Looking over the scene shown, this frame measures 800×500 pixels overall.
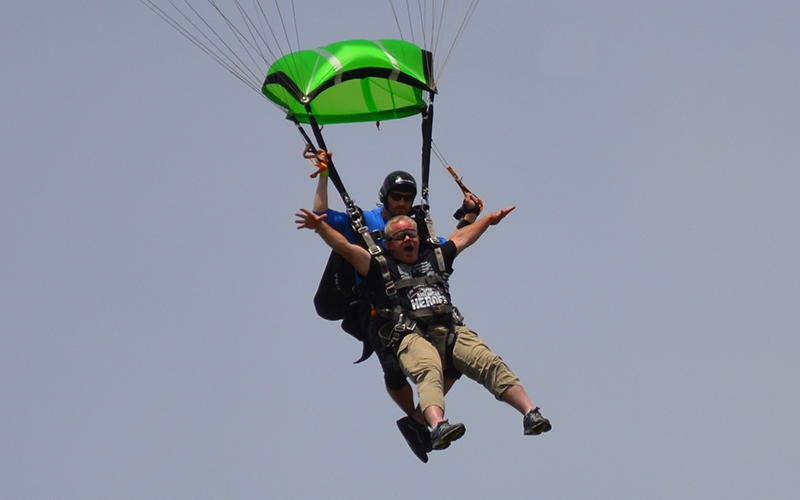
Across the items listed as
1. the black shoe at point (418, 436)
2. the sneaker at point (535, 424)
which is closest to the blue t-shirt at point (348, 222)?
the black shoe at point (418, 436)

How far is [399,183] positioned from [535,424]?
2295mm

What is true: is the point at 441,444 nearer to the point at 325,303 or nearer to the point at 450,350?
the point at 450,350

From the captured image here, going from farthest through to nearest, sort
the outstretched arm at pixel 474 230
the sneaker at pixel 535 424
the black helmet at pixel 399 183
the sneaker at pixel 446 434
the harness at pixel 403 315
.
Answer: the outstretched arm at pixel 474 230 → the black helmet at pixel 399 183 → the harness at pixel 403 315 → the sneaker at pixel 535 424 → the sneaker at pixel 446 434

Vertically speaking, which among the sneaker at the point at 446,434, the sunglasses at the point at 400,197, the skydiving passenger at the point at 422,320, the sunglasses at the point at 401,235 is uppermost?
the sunglasses at the point at 400,197

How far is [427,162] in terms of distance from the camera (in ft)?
39.3

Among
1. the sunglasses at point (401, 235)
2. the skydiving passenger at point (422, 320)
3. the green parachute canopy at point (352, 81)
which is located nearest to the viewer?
the skydiving passenger at point (422, 320)

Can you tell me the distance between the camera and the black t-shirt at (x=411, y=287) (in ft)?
36.4

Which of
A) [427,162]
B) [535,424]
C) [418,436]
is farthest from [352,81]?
[535,424]

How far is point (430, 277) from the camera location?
1120 cm

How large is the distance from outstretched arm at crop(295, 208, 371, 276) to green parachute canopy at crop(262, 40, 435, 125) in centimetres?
131

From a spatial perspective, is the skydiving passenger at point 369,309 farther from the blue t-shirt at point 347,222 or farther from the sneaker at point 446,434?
the sneaker at point 446,434

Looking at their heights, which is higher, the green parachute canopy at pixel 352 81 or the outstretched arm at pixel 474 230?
the green parachute canopy at pixel 352 81

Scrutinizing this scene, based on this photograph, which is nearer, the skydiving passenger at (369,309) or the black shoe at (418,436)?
the skydiving passenger at (369,309)

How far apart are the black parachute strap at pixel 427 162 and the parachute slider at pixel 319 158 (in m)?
0.87
